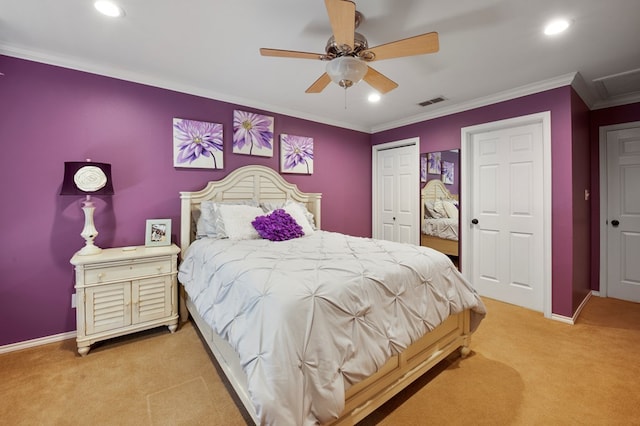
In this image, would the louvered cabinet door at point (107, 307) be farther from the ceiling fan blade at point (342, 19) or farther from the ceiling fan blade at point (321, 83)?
the ceiling fan blade at point (342, 19)

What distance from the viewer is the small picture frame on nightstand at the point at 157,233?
2732mm

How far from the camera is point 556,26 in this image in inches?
78.2

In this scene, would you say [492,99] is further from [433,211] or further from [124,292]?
[124,292]

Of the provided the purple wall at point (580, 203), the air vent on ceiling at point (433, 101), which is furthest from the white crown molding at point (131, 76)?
the purple wall at point (580, 203)

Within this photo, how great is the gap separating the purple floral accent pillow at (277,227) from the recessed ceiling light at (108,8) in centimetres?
185

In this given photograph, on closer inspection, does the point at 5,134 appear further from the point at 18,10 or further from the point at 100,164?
the point at 18,10

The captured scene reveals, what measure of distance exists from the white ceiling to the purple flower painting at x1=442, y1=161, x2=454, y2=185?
894mm

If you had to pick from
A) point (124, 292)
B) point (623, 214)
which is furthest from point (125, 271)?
point (623, 214)

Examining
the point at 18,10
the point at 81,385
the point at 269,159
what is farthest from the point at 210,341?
the point at 18,10

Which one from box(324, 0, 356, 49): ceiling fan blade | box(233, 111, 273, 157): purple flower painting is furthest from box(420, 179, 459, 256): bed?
box(324, 0, 356, 49): ceiling fan blade

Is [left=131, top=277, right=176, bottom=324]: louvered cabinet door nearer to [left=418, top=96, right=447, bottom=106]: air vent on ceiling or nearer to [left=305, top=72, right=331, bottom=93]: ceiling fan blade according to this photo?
[left=305, top=72, right=331, bottom=93]: ceiling fan blade

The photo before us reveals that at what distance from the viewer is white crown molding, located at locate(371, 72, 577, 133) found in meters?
2.78

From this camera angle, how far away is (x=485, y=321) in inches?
110

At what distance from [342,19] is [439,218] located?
3105 millimetres
